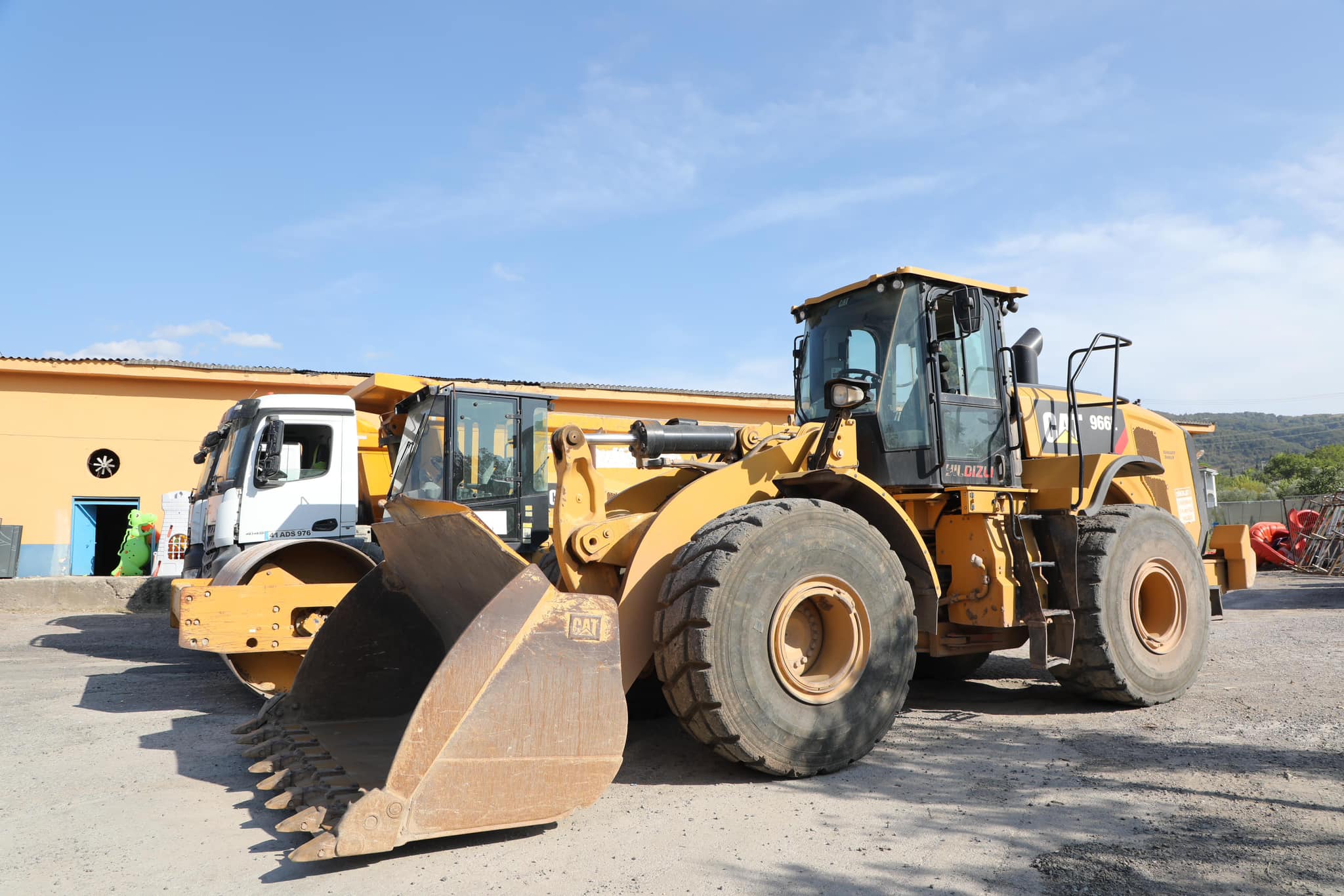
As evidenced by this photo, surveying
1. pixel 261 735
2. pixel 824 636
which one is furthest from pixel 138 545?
pixel 824 636

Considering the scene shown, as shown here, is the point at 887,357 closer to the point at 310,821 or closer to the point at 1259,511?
the point at 310,821

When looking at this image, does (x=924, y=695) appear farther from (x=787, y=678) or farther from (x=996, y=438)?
(x=787, y=678)

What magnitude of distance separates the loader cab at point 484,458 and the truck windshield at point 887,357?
385cm

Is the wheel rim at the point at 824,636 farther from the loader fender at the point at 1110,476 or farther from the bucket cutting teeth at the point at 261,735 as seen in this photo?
the bucket cutting teeth at the point at 261,735

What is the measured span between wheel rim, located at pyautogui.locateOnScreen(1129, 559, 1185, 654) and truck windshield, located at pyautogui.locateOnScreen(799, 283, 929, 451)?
2.16 metres

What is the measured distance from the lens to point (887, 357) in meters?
5.92

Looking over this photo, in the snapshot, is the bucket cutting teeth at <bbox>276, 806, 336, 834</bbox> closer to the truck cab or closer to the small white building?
the truck cab

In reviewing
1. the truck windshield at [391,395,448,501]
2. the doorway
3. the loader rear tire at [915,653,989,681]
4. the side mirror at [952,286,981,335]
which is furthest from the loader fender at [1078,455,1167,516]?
the doorway

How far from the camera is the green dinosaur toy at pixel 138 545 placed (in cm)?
1672

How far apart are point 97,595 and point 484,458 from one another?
906 cm

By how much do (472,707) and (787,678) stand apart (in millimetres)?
1672

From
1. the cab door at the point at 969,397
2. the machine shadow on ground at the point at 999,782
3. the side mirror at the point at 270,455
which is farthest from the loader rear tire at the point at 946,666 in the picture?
the side mirror at the point at 270,455

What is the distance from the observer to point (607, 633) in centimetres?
390

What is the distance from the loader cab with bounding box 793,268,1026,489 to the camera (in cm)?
586
